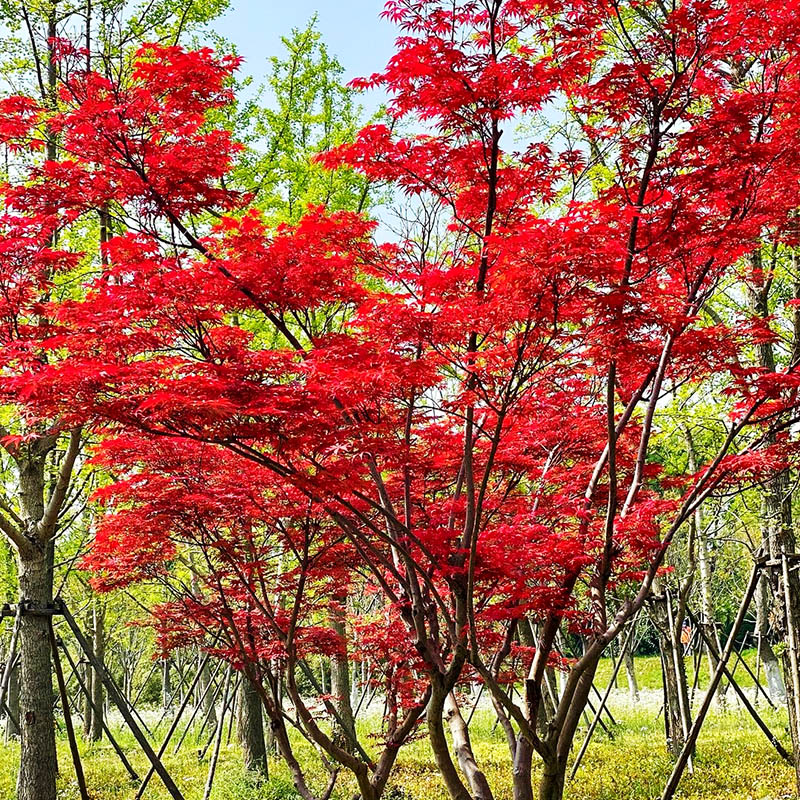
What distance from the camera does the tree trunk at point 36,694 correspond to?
24.1 ft

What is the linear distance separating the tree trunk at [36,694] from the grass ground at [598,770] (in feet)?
11.8

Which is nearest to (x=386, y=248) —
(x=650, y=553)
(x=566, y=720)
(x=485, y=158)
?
(x=485, y=158)

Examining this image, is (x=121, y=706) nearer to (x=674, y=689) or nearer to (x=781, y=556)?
(x=781, y=556)

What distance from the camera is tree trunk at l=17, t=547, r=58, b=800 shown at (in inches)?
Answer: 289

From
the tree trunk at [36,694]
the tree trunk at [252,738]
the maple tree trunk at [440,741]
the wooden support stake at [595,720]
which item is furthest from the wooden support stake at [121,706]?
the wooden support stake at [595,720]

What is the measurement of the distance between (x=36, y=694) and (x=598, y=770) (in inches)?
294

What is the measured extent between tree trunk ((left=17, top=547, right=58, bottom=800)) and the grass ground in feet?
11.8

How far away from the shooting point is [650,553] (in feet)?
21.4

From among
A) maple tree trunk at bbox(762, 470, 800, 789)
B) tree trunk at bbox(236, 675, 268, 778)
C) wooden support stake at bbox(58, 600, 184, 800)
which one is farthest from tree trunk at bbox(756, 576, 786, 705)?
wooden support stake at bbox(58, 600, 184, 800)

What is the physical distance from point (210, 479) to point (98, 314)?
7.62 feet

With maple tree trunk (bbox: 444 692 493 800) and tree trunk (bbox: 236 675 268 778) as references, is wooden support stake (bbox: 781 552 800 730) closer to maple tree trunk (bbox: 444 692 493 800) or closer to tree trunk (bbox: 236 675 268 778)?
maple tree trunk (bbox: 444 692 493 800)

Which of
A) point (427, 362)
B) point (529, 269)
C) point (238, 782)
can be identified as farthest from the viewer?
point (238, 782)

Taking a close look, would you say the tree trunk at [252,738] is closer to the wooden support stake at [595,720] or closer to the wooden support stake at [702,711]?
the wooden support stake at [595,720]

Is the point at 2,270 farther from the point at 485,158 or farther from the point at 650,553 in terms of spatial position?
the point at 650,553
